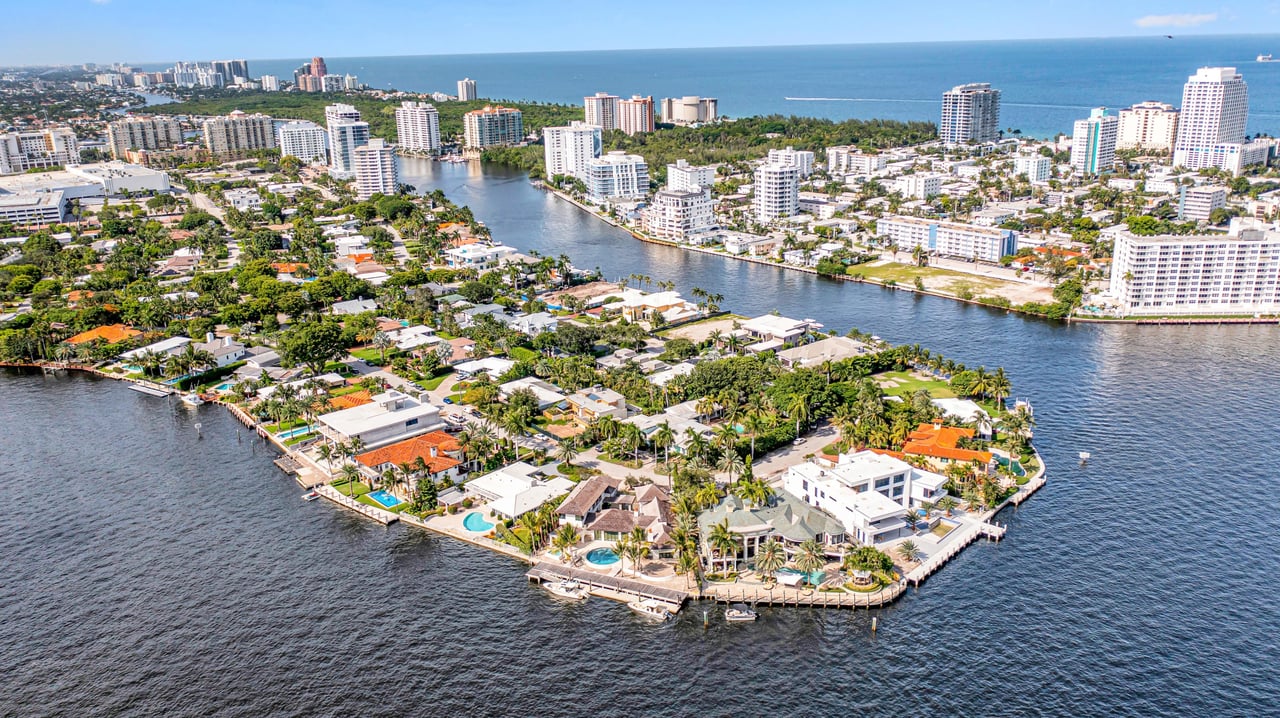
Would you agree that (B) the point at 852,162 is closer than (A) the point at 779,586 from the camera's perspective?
Answer: No

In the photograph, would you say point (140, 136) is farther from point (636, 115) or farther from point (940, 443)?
point (940, 443)

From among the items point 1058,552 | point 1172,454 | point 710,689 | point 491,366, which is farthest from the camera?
point 491,366

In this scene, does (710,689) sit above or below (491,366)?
below

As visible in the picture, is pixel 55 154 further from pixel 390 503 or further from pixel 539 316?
pixel 390 503

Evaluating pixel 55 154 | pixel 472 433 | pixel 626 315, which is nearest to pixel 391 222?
pixel 626 315

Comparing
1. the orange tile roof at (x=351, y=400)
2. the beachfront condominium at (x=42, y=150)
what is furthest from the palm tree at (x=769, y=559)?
the beachfront condominium at (x=42, y=150)

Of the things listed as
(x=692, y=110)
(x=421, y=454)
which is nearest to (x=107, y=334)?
(x=421, y=454)
